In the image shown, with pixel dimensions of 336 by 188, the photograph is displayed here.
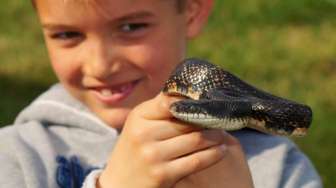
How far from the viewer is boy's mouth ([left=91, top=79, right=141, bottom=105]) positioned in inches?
120

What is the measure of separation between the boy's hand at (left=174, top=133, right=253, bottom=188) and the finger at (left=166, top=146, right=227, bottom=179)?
26cm

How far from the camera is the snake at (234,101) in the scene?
7.36 feet

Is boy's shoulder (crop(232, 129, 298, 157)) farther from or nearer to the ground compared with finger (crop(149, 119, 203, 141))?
nearer to the ground

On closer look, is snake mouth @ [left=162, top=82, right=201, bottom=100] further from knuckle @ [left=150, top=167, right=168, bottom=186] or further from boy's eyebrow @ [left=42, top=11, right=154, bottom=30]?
boy's eyebrow @ [left=42, top=11, right=154, bottom=30]

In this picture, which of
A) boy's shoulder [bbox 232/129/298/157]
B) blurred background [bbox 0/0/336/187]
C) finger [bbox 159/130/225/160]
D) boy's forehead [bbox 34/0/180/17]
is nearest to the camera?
finger [bbox 159/130/225/160]

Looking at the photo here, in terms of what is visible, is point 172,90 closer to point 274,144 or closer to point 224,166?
point 224,166

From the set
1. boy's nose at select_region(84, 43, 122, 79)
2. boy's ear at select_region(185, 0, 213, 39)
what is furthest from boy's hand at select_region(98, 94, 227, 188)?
boy's ear at select_region(185, 0, 213, 39)

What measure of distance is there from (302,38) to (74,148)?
193 inches

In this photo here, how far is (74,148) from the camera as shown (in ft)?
10.4

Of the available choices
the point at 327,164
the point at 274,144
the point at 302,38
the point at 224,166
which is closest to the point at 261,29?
the point at 302,38

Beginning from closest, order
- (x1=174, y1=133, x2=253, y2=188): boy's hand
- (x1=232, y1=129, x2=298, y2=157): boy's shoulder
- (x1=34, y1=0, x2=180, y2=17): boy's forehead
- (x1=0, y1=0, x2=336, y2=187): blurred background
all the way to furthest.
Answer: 1. (x1=174, y1=133, x2=253, y2=188): boy's hand
2. (x1=34, y1=0, x2=180, y2=17): boy's forehead
3. (x1=232, y1=129, x2=298, y2=157): boy's shoulder
4. (x1=0, y1=0, x2=336, y2=187): blurred background

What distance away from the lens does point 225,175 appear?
2578 millimetres

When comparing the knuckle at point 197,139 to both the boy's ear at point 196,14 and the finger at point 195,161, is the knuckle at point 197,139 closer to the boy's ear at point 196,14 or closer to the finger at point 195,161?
the finger at point 195,161

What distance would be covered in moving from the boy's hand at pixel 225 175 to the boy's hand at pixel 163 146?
0.15 m
